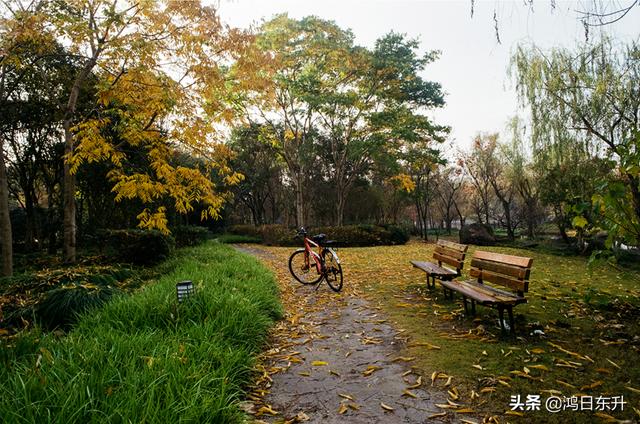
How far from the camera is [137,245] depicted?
29.6 feet

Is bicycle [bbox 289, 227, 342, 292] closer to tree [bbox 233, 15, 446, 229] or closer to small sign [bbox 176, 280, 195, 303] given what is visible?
small sign [bbox 176, 280, 195, 303]

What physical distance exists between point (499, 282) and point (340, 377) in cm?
253

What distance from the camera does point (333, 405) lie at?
9.02 ft

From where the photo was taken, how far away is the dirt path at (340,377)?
8.62ft

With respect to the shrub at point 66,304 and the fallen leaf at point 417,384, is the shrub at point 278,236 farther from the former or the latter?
the fallen leaf at point 417,384

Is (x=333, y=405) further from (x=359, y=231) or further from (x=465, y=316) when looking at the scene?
(x=359, y=231)

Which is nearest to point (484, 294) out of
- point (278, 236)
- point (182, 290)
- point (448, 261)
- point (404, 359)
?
point (404, 359)

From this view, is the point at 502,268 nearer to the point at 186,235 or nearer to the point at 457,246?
the point at 457,246

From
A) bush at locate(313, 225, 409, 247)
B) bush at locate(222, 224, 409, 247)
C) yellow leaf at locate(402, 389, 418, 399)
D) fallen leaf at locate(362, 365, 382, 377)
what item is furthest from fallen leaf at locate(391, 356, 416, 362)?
bush at locate(313, 225, 409, 247)

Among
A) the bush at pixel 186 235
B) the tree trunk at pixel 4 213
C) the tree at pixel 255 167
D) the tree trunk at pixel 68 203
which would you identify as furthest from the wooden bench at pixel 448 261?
the tree at pixel 255 167

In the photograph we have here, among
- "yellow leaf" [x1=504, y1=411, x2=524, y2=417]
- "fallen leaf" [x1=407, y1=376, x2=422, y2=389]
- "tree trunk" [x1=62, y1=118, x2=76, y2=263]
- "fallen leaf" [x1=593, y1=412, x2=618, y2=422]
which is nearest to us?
"fallen leaf" [x1=593, y1=412, x2=618, y2=422]

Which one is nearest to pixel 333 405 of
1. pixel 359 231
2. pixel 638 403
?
pixel 638 403

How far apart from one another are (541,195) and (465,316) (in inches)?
522

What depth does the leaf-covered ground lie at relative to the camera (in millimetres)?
2664
